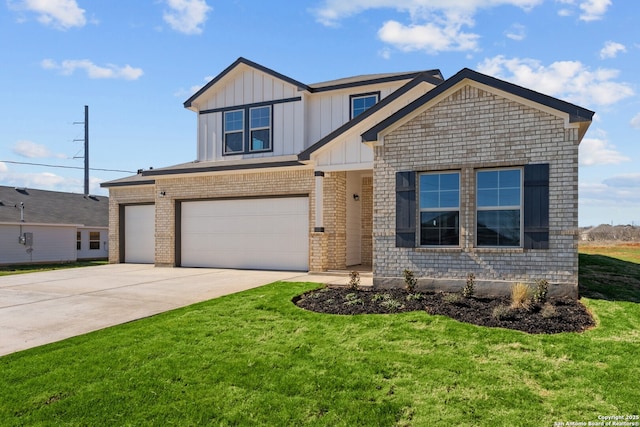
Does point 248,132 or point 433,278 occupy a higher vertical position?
point 248,132

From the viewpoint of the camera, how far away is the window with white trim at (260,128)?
17516 mm

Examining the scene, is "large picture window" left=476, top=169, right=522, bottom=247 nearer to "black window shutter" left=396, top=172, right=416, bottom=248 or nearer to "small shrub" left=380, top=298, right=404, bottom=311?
"black window shutter" left=396, top=172, right=416, bottom=248

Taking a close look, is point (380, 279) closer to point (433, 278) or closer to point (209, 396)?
point (433, 278)

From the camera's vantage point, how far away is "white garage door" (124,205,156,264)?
1947cm

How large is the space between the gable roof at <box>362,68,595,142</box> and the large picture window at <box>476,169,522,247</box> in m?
1.41

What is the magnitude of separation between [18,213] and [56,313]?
20543mm

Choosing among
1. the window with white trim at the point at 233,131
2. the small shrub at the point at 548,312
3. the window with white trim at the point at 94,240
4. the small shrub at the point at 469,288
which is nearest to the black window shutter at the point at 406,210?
the small shrub at the point at 469,288

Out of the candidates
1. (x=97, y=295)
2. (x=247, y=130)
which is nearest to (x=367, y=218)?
(x=247, y=130)

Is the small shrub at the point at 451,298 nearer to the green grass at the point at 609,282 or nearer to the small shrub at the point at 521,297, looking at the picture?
the small shrub at the point at 521,297

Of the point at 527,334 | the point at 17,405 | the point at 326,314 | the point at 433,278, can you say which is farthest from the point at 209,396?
the point at 433,278

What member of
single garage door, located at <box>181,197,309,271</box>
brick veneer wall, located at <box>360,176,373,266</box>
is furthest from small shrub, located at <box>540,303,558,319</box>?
brick veneer wall, located at <box>360,176,373,266</box>

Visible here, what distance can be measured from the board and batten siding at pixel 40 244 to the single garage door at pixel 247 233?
13.7m

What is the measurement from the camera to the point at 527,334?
263 inches

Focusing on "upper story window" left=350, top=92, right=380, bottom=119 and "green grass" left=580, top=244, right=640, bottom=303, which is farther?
"upper story window" left=350, top=92, right=380, bottom=119
